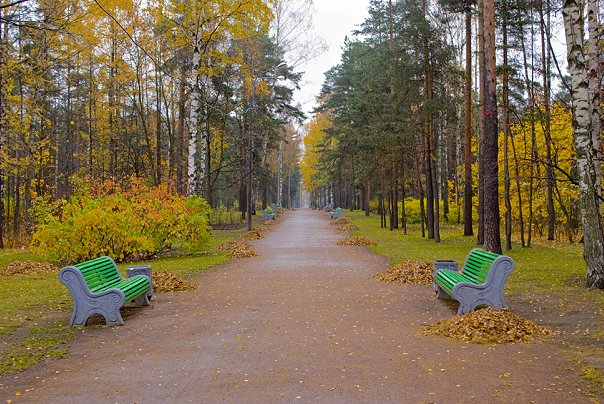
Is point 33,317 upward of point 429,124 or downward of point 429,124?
downward

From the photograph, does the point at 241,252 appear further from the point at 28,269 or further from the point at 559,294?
the point at 559,294

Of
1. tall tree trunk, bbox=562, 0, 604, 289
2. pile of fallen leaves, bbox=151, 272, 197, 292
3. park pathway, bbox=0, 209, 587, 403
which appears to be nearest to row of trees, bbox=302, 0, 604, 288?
tall tree trunk, bbox=562, 0, 604, 289

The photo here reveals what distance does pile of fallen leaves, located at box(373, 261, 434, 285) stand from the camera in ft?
37.8

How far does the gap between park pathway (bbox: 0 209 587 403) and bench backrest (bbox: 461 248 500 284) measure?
2.27ft

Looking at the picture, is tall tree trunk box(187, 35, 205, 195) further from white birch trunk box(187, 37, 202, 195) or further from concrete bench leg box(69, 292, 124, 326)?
concrete bench leg box(69, 292, 124, 326)

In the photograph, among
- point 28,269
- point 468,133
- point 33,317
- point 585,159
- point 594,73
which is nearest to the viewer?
point 33,317

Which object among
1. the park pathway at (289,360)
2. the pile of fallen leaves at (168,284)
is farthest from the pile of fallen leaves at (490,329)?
the pile of fallen leaves at (168,284)

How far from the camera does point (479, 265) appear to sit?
8.81 m

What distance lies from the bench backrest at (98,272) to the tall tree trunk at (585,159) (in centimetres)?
812

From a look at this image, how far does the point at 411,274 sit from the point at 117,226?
7.66 meters

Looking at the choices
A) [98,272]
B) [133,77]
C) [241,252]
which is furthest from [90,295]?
[133,77]

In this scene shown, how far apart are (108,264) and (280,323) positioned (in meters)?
3.13

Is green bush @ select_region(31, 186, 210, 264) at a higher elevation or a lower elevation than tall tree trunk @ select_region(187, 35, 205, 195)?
lower

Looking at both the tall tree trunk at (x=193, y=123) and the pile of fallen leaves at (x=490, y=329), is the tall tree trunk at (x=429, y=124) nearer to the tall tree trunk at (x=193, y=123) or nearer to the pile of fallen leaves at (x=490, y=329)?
the tall tree trunk at (x=193, y=123)
